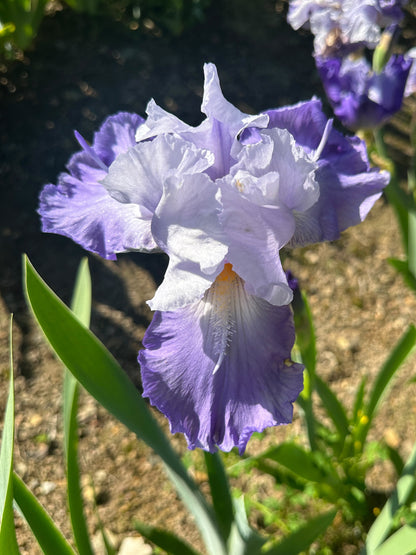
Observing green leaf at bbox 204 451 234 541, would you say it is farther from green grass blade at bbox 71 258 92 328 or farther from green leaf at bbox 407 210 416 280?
green leaf at bbox 407 210 416 280

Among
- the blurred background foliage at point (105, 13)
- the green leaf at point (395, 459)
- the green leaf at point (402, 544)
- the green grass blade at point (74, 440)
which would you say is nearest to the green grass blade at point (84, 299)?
the green grass blade at point (74, 440)

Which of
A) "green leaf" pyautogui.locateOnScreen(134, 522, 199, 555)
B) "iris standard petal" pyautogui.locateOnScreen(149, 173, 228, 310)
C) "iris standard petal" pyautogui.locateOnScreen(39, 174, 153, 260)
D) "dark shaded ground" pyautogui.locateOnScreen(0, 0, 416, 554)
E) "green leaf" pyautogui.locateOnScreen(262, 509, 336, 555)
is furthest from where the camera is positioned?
"dark shaded ground" pyautogui.locateOnScreen(0, 0, 416, 554)

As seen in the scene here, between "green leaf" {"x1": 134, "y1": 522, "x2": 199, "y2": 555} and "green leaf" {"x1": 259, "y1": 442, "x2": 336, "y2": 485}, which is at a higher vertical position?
"green leaf" {"x1": 259, "y1": 442, "x2": 336, "y2": 485}

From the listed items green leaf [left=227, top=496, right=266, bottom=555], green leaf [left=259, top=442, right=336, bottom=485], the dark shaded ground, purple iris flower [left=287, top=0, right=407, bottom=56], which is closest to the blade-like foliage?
green leaf [left=259, top=442, right=336, bottom=485]

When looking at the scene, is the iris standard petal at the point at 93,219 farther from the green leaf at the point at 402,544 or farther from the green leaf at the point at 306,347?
the green leaf at the point at 402,544

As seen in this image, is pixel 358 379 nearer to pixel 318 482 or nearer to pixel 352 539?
pixel 352 539

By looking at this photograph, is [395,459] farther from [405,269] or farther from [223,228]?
[223,228]

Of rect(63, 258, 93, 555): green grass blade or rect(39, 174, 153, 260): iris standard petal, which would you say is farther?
rect(63, 258, 93, 555): green grass blade
